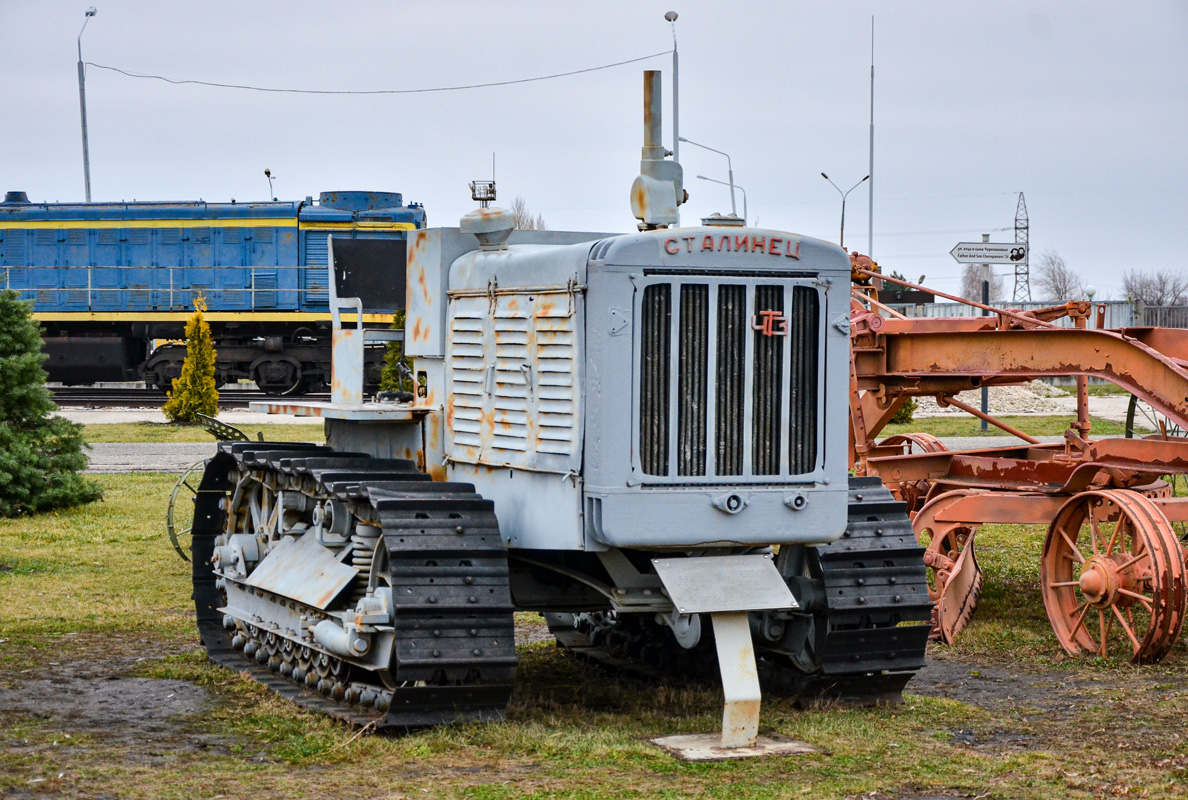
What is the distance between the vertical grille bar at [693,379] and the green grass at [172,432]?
17.7 metres

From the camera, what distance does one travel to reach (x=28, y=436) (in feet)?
52.7

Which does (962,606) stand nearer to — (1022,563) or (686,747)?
(1022,563)

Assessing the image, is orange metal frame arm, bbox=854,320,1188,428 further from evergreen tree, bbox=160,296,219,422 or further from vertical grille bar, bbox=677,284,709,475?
evergreen tree, bbox=160,296,219,422

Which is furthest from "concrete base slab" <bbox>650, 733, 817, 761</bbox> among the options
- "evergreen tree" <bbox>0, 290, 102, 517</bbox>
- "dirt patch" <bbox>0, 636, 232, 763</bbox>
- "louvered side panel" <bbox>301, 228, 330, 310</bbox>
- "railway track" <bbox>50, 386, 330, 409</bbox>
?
"louvered side panel" <bbox>301, 228, 330, 310</bbox>

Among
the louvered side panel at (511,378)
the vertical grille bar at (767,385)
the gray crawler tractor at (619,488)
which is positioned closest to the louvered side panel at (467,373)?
the gray crawler tractor at (619,488)

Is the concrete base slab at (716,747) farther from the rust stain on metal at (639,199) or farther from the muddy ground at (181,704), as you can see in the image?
the rust stain on metal at (639,199)

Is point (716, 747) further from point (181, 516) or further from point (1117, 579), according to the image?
point (181, 516)

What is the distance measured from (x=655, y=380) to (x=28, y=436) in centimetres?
1138

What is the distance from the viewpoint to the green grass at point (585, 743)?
233 inches

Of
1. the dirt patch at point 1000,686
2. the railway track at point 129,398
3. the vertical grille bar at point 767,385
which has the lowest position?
the dirt patch at point 1000,686

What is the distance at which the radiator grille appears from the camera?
678cm

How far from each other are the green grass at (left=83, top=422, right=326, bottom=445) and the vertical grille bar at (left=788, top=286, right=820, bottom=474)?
17700 mm

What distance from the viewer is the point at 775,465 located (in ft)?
22.9

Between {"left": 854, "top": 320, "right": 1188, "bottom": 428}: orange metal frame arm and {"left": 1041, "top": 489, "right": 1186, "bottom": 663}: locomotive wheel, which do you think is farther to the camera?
{"left": 854, "top": 320, "right": 1188, "bottom": 428}: orange metal frame arm
